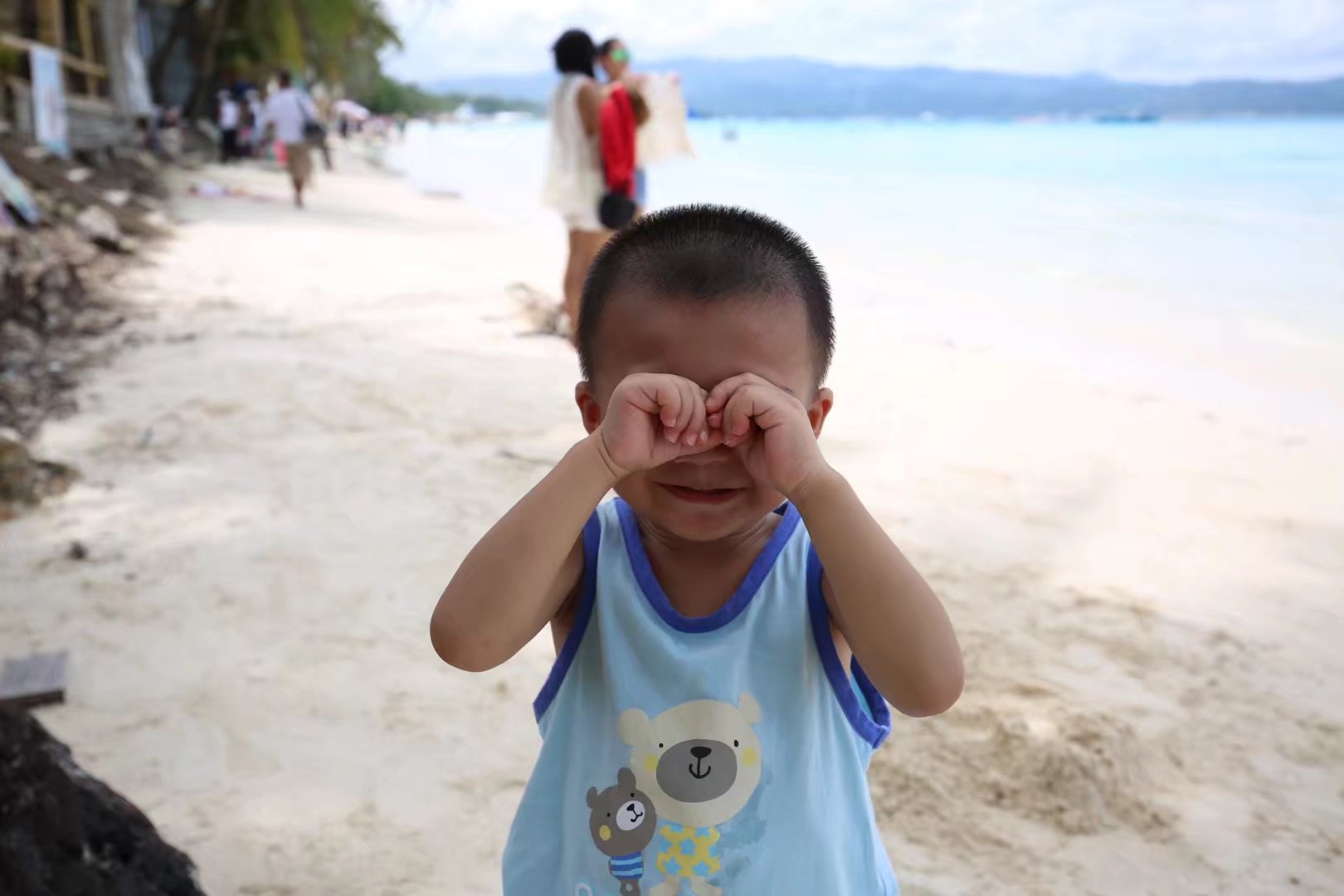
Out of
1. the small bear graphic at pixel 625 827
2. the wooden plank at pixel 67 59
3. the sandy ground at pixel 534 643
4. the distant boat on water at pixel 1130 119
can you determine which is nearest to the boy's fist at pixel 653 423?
the small bear graphic at pixel 625 827

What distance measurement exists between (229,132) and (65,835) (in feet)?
72.1

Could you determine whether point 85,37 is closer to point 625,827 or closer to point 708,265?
point 708,265

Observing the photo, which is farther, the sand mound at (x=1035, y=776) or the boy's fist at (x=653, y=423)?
the sand mound at (x=1035, y=776)

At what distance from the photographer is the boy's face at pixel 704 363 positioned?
1169mm

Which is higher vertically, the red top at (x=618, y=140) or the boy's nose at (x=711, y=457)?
the red top at (x=618, y=140)

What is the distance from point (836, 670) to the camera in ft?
4.14

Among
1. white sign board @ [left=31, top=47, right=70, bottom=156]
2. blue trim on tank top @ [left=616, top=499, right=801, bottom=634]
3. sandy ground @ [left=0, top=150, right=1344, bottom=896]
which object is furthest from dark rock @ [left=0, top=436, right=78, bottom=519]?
white sign board @ [left=31, top=47, right=70, bottom=156]

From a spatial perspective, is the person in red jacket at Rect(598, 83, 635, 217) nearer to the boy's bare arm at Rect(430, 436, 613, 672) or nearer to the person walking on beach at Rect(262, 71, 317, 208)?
the boy's bare arm at Rect(430, 436, 613, 672)

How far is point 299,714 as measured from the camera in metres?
2.52

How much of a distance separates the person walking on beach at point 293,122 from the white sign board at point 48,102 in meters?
2.47

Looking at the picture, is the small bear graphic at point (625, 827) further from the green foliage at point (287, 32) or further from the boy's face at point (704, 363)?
the green foliage at point (287, 32)

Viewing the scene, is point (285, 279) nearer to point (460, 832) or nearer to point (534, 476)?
point (534, 476)

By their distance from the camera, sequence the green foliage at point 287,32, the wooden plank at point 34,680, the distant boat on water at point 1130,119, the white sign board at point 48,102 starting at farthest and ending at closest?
the distant boat on water at point 1130,119, the green foliage at point 287,32, the white sign board at point 48,102, the wooden plank at point 34,680

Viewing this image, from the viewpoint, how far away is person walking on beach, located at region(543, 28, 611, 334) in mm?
5555
